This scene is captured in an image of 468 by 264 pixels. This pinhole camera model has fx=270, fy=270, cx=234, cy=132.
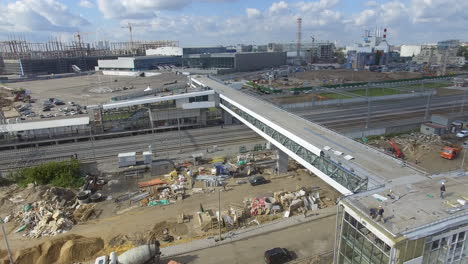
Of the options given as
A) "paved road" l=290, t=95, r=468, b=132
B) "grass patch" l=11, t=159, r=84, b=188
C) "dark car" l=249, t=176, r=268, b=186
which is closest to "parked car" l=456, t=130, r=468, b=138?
"paved road" l=290, t=95, r=468, b=132

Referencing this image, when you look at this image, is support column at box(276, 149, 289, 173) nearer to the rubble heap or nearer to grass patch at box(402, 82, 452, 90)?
the rubble heap

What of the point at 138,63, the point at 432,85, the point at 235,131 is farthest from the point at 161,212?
the point at 138,63

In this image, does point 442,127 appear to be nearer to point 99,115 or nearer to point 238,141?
point 238,141

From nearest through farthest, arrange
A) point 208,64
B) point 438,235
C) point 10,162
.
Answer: point 438,235 < point 10,162 < point 208,64

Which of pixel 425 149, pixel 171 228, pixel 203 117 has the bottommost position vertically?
pixel 171 228

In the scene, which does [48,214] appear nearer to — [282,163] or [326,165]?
[282,163]

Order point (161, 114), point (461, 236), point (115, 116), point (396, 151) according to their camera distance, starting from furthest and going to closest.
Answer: point (115, 116)
point (161, 114)
point (396, 151)
point (461, 236)

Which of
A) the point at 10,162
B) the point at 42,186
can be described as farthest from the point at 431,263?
the point at 10,162
